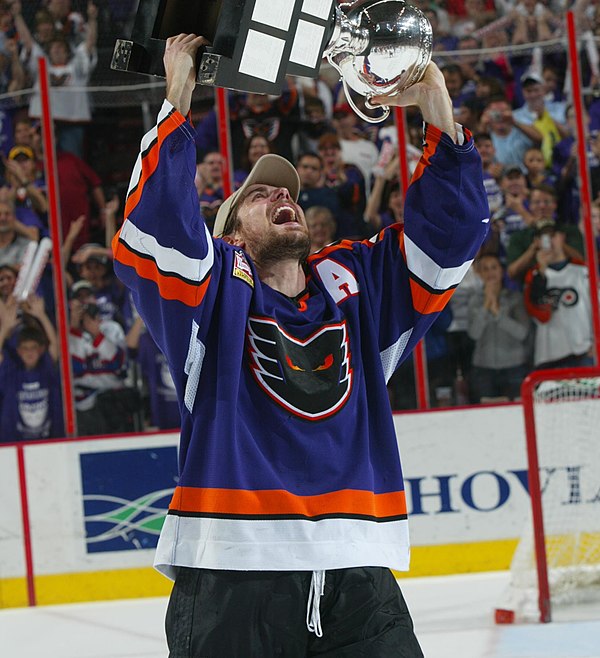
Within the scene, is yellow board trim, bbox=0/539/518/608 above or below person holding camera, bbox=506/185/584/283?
below

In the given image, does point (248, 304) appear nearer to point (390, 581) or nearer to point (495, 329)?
point (390, 581)

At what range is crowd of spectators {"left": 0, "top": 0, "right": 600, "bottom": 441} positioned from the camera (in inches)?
193

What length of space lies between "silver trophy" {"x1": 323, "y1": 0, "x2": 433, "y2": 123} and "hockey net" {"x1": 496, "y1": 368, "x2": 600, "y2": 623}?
211 centimetres

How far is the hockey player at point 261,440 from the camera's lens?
1647mm

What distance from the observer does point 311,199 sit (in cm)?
504

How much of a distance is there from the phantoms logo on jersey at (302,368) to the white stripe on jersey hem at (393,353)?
15cm

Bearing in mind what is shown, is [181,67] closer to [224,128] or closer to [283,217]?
[283,217]

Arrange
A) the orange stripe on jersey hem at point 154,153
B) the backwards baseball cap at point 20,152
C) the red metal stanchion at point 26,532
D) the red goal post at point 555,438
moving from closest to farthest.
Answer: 1. the orange stripe on jersey hem at point 154,153
2. the red goal post at point 555,438
3. the red metal stanchion at point 26,532
4. the backwards baseball cap at point 20,152

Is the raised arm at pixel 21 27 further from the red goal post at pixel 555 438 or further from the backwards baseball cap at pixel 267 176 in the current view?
the backwards baseball cap at pixel 267 176

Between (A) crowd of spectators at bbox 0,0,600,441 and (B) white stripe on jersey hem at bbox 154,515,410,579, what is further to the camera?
(A) crowd of spectators at bbox 0,0,600,441

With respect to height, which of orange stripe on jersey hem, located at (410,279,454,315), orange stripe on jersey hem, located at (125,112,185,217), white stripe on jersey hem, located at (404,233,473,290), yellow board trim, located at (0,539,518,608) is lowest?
yellow board trim, located at (0,539,518,608)

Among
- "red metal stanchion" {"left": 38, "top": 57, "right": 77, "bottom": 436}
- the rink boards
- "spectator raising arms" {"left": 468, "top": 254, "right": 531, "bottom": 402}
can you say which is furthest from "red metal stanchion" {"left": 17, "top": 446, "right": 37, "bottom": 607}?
"spectator raising arms" {"left": 468, "top": 254, "right": 531, "bottom": 402}

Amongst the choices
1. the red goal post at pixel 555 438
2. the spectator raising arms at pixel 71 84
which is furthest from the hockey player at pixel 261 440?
the spectator raising arms at pixel 71 84

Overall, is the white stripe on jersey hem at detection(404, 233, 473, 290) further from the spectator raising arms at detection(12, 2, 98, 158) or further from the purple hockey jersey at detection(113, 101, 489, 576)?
the spectator raising arms at detection(12, 2, 98, 158)
